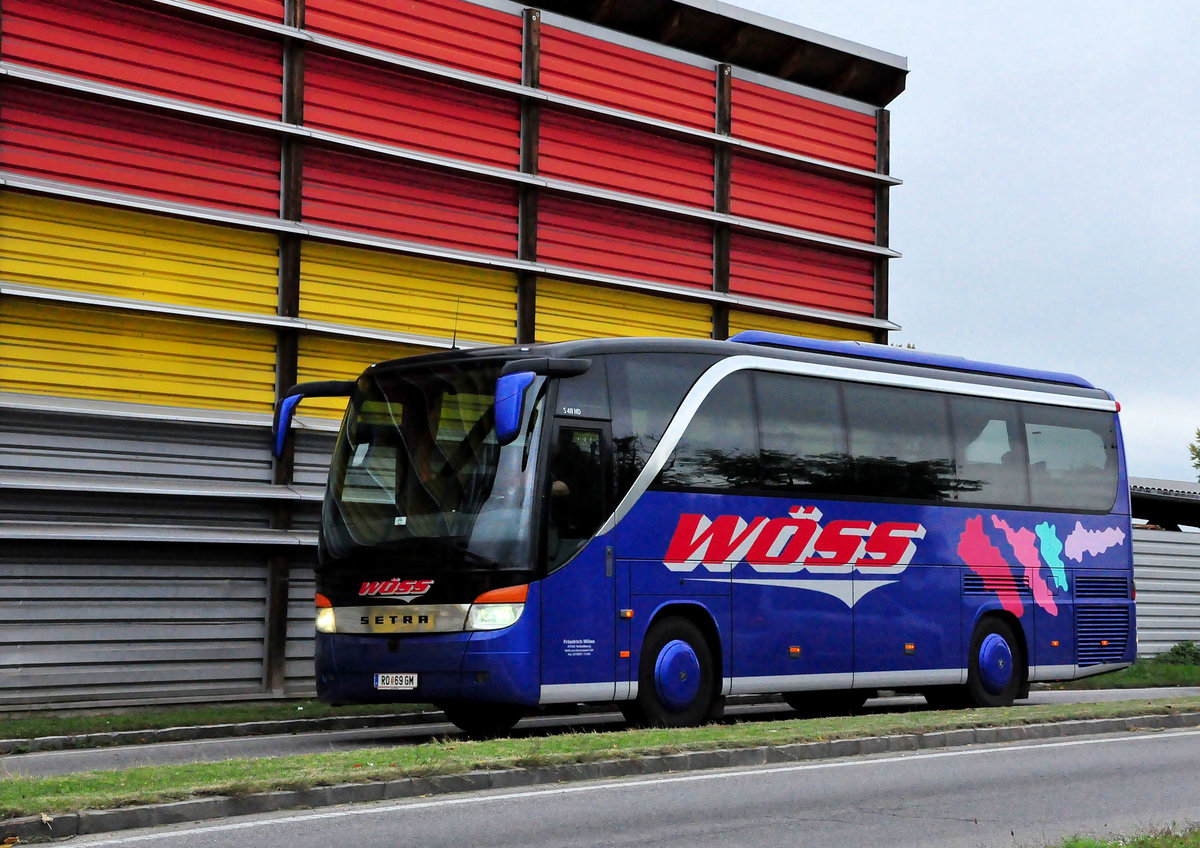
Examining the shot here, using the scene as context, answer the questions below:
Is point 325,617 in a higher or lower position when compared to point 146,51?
lower

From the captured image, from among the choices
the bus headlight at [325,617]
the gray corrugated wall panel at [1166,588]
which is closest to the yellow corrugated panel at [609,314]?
the bus headlight at [325,617]

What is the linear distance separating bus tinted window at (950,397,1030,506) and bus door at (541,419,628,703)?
573 cm

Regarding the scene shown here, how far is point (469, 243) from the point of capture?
2336 cm

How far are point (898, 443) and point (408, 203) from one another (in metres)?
8.50

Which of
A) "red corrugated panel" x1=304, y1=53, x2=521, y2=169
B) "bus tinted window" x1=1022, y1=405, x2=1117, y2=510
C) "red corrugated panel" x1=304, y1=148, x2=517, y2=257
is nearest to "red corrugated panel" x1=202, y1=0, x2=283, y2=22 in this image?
"red corrugated panel" x1=304, y1=53, x2=521, y2=169

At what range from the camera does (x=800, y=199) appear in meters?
27.4

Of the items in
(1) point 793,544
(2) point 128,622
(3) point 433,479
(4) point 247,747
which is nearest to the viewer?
(3) point 433,479

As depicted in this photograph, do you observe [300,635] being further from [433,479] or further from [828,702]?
[433,479]

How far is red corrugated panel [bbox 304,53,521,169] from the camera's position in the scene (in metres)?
22.0

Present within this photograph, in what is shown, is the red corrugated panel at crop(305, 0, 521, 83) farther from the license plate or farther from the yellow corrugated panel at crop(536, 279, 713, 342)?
the license plate

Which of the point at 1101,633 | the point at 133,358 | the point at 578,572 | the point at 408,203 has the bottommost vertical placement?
the point at 1101,633

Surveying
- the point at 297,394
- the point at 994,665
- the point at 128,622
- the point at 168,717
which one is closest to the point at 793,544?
the point at 994,665

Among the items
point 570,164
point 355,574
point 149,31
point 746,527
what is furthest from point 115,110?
point 746,527

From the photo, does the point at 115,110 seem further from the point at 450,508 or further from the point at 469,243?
the point at 450,508
